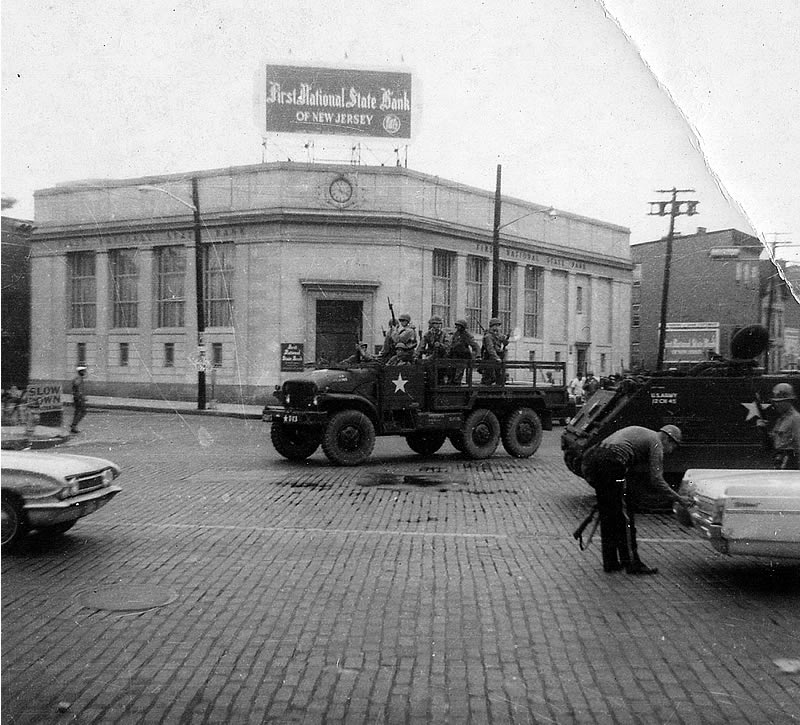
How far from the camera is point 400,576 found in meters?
6.43

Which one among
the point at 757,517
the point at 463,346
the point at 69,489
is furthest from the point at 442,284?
the point at 757,517

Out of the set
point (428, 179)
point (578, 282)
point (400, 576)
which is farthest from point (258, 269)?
point (400, 576)

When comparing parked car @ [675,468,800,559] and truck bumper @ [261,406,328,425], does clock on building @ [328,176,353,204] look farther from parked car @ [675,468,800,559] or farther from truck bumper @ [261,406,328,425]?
parked car @ [675,468,800,559]

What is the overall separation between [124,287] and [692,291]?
32.6 m

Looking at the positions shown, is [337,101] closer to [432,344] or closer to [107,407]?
[432,344]

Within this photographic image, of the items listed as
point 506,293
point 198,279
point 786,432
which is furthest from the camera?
point 506,293

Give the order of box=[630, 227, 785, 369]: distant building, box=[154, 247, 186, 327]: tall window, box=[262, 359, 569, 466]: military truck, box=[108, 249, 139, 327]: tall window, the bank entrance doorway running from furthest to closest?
box=[630, 227, 785, 369]: distant building
the bank entrance doorway
box=[154, 247, 186, 327]: tall window
box=[262, 359, 569, 466]: military truck
box=[108, 249, 139, 327]: tall window

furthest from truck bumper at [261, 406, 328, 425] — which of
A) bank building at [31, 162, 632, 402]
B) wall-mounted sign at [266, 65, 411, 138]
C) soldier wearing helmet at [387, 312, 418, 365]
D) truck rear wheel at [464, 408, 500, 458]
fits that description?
bank building at [31, 162, 632, 402]

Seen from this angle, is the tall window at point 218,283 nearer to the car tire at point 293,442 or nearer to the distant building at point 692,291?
the car tire at point 293,442

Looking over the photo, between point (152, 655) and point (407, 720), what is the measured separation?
166 cm

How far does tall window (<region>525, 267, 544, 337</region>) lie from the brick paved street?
16.4m

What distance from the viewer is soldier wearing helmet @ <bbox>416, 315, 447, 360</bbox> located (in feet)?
48.2

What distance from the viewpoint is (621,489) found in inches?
264

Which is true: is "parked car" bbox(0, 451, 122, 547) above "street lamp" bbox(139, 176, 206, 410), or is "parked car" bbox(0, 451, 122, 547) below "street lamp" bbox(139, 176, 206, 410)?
below
